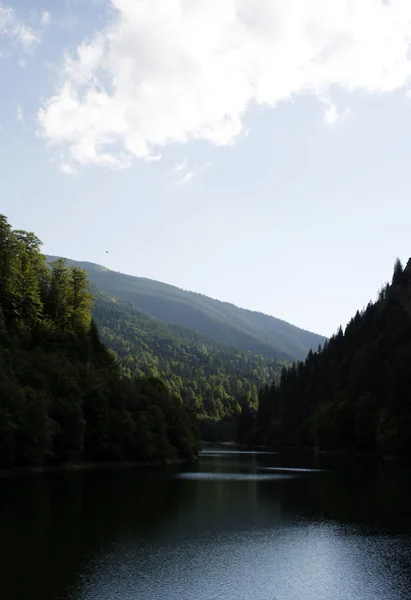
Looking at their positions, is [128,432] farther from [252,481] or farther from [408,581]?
[408,581]

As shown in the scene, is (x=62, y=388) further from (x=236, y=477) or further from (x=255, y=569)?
(x=255, y=569)

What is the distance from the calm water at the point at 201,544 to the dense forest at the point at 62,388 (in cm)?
1991

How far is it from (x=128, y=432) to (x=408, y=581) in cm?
8456

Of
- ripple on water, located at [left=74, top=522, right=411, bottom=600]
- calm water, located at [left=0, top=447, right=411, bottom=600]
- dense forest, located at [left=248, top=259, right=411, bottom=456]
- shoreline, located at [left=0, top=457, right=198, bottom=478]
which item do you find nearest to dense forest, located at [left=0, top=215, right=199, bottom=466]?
shoreline, located at [left=0, top=457, right=198, bottom=478]

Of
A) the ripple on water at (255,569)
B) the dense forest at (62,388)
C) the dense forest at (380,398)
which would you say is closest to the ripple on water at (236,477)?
the dense forest at (62,388)

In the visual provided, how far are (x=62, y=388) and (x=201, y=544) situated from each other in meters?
66.6

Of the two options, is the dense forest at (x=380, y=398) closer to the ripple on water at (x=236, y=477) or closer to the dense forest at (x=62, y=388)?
the dense forest at (x=62, y=388)

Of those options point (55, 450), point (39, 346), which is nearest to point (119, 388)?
point (39, 346)

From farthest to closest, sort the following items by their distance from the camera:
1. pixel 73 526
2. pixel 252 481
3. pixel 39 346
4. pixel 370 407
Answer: pixel 370 407
pixel 39 346
pixel 252 481
pixel 73 526

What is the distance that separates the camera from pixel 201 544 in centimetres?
3600

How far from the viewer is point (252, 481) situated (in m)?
79.3

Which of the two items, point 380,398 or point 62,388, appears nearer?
point 62,388

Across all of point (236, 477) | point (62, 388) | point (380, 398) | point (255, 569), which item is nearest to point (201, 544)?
point (255, 569)

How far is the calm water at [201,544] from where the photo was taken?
1047 inches
